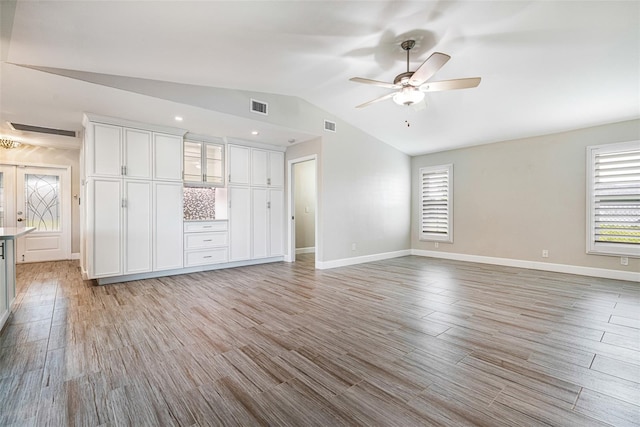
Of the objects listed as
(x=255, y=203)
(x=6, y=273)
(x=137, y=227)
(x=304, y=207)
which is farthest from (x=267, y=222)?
(x=6, y=273)

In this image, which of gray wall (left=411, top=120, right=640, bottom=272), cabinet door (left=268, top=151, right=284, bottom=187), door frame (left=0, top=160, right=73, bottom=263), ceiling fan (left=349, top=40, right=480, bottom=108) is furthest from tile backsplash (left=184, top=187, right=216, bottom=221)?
gray wall (left=411, top=120, right=640, bottom=272)

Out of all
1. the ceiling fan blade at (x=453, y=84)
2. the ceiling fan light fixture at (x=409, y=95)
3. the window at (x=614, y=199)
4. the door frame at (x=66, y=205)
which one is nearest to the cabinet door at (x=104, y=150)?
the door frame at (x=66, y=205)

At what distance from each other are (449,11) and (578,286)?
4119 millimetres

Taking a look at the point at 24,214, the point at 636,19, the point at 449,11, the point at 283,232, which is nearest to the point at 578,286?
the point at 636,19

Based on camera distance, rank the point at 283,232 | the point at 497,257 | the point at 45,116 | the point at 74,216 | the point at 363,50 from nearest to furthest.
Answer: the point at 363,50, the point at 45,116, the point at 497,257, the point at 283,232, the point at 74,216

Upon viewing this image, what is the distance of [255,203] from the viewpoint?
18.7 ft

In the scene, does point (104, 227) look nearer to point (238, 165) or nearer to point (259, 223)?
point (238, 165)

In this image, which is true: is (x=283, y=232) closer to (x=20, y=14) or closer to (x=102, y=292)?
(x=102, y=292)

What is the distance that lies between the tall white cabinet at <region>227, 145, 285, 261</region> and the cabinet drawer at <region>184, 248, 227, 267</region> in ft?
0.57

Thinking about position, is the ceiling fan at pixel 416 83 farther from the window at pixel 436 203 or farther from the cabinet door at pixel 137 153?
the window at pixel 436 203

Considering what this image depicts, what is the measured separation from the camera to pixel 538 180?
206 inches

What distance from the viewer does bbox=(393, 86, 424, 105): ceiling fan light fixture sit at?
3.10 m

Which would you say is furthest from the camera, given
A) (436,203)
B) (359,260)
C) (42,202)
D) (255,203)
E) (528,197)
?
(436,203)

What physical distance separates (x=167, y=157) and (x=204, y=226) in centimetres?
132
